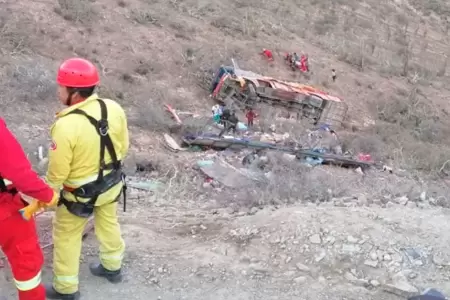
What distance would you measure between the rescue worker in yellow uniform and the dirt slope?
0.40 m

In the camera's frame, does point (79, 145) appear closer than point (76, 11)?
Yes

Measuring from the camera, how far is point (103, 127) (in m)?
4.55

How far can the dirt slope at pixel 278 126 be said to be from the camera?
18.6 feet

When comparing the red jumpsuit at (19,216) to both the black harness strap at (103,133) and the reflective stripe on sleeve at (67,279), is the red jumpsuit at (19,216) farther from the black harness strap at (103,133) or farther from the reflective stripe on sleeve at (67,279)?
the black harness strap at (103,133)

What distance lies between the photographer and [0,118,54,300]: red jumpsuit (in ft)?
13.1

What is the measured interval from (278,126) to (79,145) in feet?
21.5

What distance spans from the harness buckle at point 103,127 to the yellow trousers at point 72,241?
0.60 meters

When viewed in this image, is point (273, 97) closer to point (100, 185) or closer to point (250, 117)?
point (250, 117)

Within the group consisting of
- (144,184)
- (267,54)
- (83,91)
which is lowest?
(267,54)

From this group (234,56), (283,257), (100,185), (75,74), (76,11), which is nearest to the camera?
(75,74)

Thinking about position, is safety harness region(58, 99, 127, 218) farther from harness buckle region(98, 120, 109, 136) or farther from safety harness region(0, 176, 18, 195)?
safety harness region(0, 176, 18, 195)

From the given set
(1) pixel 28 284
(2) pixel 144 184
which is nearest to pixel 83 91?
(1) pixel 28 284

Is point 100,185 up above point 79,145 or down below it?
below

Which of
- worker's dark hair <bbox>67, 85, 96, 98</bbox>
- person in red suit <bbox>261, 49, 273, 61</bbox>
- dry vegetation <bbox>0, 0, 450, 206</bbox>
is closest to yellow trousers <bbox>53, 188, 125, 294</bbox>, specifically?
worker's dark hair <bbox>67, 85, 96, 98</bbox>
